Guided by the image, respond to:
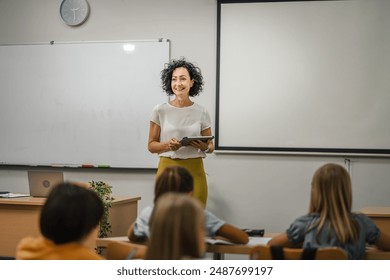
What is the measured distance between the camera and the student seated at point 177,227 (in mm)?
1474

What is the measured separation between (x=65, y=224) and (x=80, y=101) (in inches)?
133

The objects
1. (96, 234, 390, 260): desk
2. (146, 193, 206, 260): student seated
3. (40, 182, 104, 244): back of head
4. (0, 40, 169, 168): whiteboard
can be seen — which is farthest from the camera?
(0, 40, 169, 168): whiteboard

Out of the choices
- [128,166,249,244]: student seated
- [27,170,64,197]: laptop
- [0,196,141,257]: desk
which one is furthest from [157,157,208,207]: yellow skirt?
[128,166,249,244]: student seated


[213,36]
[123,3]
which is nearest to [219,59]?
[213,36]

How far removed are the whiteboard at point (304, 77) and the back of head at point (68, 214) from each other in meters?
2.93

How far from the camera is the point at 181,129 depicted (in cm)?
352

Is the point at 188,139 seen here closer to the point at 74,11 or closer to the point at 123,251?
the point at 123,251

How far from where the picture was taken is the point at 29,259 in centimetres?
186

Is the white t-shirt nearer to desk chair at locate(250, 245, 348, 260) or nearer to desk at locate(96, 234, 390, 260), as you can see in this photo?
desk at locate(96, 234, 390, 260)

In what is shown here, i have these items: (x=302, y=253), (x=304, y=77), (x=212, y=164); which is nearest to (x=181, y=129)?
(x=212, y=164)

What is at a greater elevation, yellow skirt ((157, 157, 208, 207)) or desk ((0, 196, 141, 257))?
yellow skirt ((157, 157, 208, 207))

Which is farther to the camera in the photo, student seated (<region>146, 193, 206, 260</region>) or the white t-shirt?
the white t-shirt

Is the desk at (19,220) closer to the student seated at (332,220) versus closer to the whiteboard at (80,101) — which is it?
the whiteboard at (80,101)

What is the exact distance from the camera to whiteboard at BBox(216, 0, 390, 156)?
4422 mm
